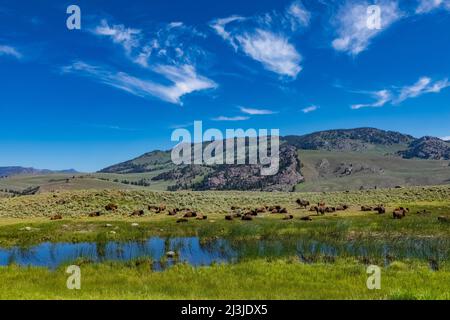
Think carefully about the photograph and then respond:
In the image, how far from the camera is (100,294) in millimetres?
19844

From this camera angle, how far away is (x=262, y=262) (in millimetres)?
29344

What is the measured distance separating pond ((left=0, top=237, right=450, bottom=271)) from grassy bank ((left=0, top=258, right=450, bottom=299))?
98.8 inches

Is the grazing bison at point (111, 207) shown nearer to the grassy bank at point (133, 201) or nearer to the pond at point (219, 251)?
the grassy bank at point (133, 201)

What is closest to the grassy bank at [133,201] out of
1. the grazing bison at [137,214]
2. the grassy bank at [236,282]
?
the grazing bison at [137,214]

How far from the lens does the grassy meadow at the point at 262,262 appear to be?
2091 centimetres

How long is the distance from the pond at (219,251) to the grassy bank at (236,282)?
8.23 ft

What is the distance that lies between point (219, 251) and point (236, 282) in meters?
12.7

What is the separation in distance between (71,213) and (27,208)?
33.7 feet

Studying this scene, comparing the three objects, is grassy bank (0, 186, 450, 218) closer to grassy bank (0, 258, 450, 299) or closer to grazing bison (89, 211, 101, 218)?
grazing bison (89, 211, 101, 218)

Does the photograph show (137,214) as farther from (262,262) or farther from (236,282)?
(236,282)

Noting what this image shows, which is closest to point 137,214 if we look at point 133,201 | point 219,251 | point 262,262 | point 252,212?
point 133,201

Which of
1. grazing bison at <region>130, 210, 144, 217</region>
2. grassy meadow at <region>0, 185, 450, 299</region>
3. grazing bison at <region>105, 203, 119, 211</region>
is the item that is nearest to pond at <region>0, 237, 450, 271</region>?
grassy meadow at <region>0, 185, 450, 299</region>
